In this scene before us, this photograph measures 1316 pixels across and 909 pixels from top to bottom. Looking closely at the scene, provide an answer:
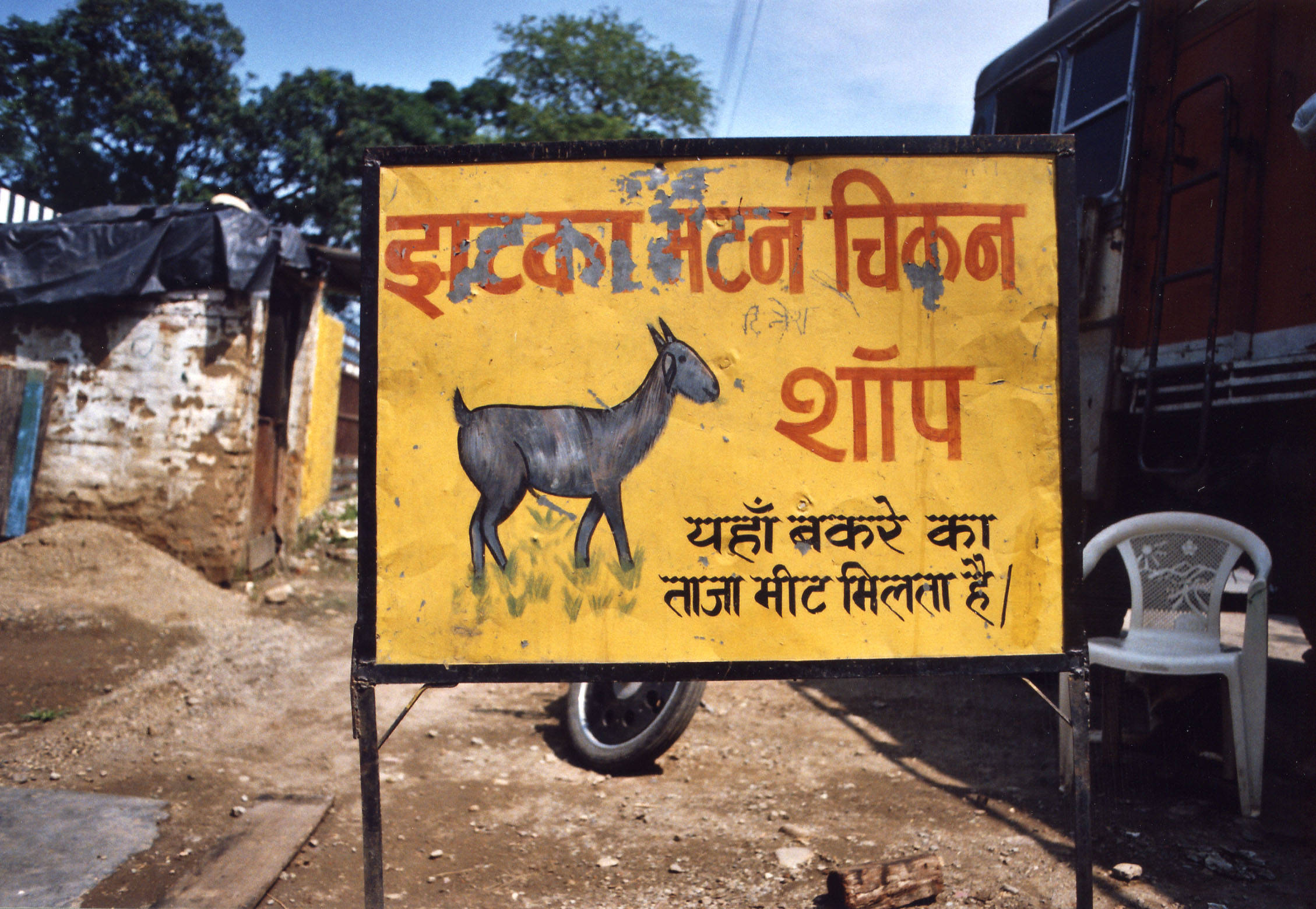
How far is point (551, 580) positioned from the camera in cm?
187

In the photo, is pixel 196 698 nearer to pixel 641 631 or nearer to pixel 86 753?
pixel 86 753

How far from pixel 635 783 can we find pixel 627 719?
1.09 feet

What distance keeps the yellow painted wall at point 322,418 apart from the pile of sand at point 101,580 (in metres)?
1.77

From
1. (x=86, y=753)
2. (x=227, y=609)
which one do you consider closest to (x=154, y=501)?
(x=227, y=609)

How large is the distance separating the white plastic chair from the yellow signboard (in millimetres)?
1197

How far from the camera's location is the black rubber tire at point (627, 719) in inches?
136

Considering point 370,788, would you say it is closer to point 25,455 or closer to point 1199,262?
point 1199,262

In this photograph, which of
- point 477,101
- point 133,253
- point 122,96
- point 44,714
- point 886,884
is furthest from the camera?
point 477,101

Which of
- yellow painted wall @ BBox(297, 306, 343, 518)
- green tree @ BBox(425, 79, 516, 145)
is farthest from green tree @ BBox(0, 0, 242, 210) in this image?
yellow painted wall @ BBox(297, 306, 343, 518)

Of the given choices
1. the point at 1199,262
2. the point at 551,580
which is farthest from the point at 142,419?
the point at 1199,262

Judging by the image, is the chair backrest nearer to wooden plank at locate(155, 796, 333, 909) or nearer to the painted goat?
the painted goat

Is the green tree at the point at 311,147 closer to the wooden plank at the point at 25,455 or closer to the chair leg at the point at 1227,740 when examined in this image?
the wooden plank at the point at 25,455

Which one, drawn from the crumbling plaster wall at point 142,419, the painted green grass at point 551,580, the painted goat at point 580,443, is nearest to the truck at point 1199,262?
the painted goat at point 580,443

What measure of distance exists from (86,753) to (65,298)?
3.91 metres
